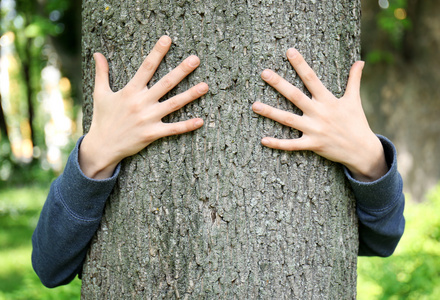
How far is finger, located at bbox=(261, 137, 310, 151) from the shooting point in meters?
1.32

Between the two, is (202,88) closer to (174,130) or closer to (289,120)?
(174,130)

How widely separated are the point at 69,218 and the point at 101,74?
0.53 metres

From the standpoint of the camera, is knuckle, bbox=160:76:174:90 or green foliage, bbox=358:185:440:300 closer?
knuckle, bbox=160:76:174:90

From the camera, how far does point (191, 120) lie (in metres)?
1.31

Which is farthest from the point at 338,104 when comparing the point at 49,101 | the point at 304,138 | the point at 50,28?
the point at 49,101

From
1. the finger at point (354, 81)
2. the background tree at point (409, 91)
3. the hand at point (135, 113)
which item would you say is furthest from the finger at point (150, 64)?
the background tree at point (409, 91)

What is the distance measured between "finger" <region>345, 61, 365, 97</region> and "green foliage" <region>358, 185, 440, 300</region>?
2648mm

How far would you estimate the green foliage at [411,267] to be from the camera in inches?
138

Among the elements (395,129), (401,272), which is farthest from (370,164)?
(395,129)

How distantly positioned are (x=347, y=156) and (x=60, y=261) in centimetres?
113

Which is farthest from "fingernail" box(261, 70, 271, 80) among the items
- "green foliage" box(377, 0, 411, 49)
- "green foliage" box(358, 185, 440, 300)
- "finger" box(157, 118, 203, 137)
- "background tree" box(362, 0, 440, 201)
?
"background tree" box(362, 0, 440, 201)

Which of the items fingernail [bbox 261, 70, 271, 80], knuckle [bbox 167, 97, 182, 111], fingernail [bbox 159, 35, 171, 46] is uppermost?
fingernail [bbox 159, 35, 171, 46]

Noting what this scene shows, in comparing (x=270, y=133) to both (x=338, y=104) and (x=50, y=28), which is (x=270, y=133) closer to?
(x=338, y=104)

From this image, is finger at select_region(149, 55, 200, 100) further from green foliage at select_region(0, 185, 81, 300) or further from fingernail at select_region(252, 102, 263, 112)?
green foliage at select_region(0, 185, 81, 300)
